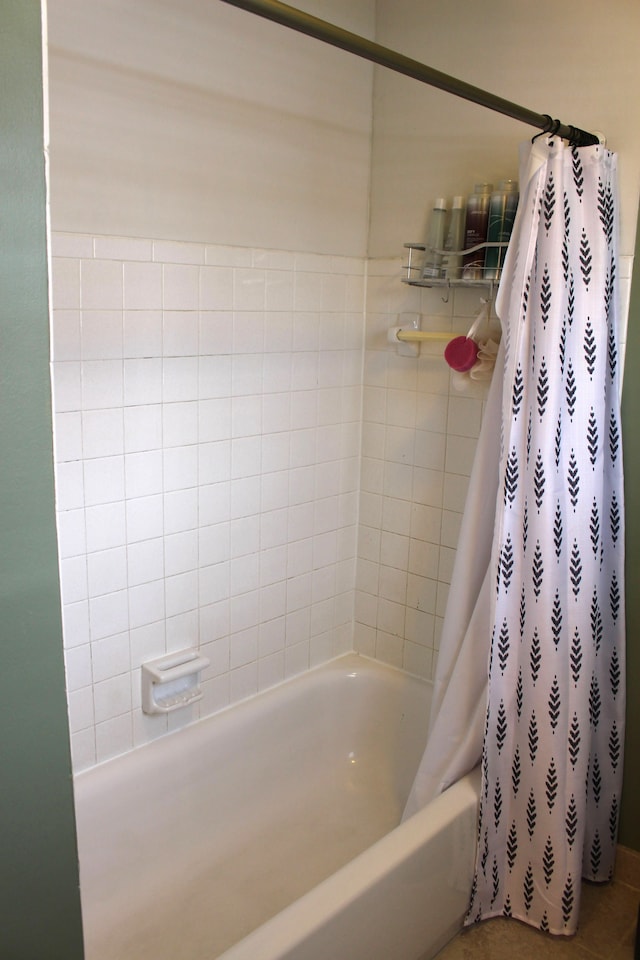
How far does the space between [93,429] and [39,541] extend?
1108 mm

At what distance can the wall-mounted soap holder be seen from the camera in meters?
2.18

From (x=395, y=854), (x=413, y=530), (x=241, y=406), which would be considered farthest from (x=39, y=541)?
(x=413, y=530)

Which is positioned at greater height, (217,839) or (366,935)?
(366,935)

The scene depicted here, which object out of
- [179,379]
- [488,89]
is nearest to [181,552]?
[179,379]

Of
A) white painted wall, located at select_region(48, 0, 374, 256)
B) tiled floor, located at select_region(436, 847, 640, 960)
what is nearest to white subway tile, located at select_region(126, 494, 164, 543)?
white painted wall, located at select_region(48, 0, 374, 256)

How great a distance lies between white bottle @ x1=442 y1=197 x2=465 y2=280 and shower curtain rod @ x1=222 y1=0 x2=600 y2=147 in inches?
16.5

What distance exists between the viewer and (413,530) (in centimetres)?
265

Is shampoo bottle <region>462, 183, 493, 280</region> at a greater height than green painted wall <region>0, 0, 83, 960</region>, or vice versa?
shampoo bottle <region>462, 183, 493, 280</region>

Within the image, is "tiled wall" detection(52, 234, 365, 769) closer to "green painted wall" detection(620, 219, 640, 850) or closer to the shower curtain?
the shower curtain

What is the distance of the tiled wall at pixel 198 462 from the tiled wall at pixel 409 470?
0.26ft

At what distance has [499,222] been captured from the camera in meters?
2.17

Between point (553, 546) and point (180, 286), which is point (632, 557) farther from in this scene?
point (180, 286)

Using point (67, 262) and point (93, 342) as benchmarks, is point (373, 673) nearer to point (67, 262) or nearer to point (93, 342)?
point (93, 342)

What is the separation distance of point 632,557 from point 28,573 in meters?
1.78
